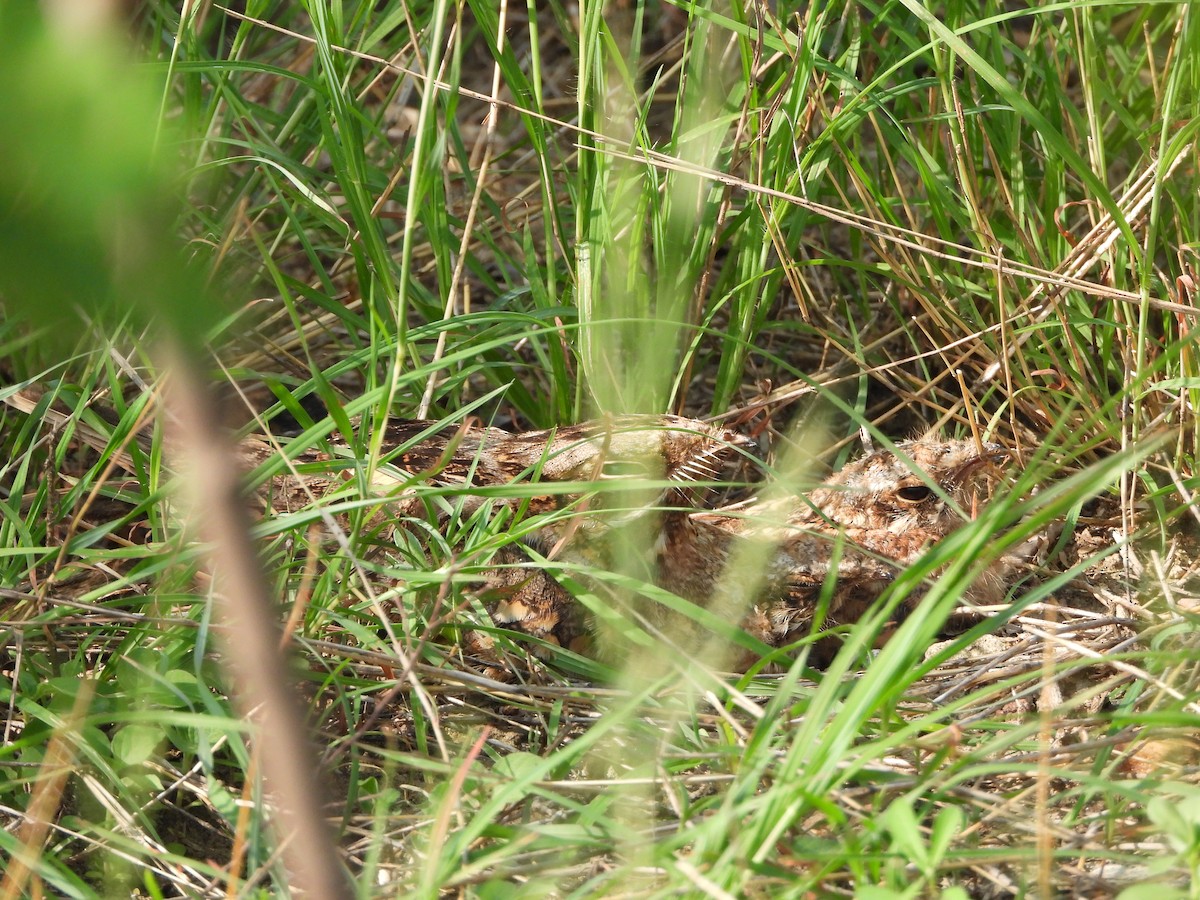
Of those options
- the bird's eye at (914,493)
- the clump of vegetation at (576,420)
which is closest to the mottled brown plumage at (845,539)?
the bird's eye at (914,493)

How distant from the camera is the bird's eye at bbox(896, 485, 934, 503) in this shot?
266cm

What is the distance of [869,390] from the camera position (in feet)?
10.6

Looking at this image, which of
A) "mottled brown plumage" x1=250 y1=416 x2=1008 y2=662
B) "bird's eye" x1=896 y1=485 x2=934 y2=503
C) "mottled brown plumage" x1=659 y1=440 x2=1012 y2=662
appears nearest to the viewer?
"mottled brown plumage" x1=250 y1=416 x2=1008 y2=662

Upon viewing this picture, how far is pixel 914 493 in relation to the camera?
8.76 feet

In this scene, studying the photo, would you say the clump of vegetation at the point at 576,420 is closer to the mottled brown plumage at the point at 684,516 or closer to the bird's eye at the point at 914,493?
the mottled brown plumage at the point at 684,516

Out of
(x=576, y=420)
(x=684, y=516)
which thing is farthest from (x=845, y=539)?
Result: (x=576, y=420)

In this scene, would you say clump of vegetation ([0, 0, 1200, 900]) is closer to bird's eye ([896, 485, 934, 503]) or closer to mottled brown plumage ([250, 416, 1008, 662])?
mottled brown plumage ([250, 416, 1008, 662])

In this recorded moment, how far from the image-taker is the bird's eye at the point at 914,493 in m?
2.66

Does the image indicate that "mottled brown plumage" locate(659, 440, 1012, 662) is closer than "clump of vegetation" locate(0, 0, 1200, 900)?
No

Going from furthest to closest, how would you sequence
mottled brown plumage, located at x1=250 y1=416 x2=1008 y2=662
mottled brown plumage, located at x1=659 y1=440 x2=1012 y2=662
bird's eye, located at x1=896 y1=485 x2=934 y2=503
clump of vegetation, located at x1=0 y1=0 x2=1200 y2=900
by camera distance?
bird's eye, located at x1=896 y1=485 x2=934 y2=503 < mottled brown plumage, located at x1=659 y1=440 x2=1012 y2=662 < mottled brown plumage, located at x1=250 y1=416 x2=1008 y2=662 < clump of vegetation, located at x1=0 y1=0 x2=1200 y2=900

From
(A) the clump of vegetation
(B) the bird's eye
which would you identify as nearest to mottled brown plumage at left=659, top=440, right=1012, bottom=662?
(B) the bird's eye

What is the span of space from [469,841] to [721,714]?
1.57ft

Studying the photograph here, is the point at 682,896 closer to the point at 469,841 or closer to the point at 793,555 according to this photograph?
the point at 469,841

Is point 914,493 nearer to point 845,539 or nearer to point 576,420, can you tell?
point 845,539
